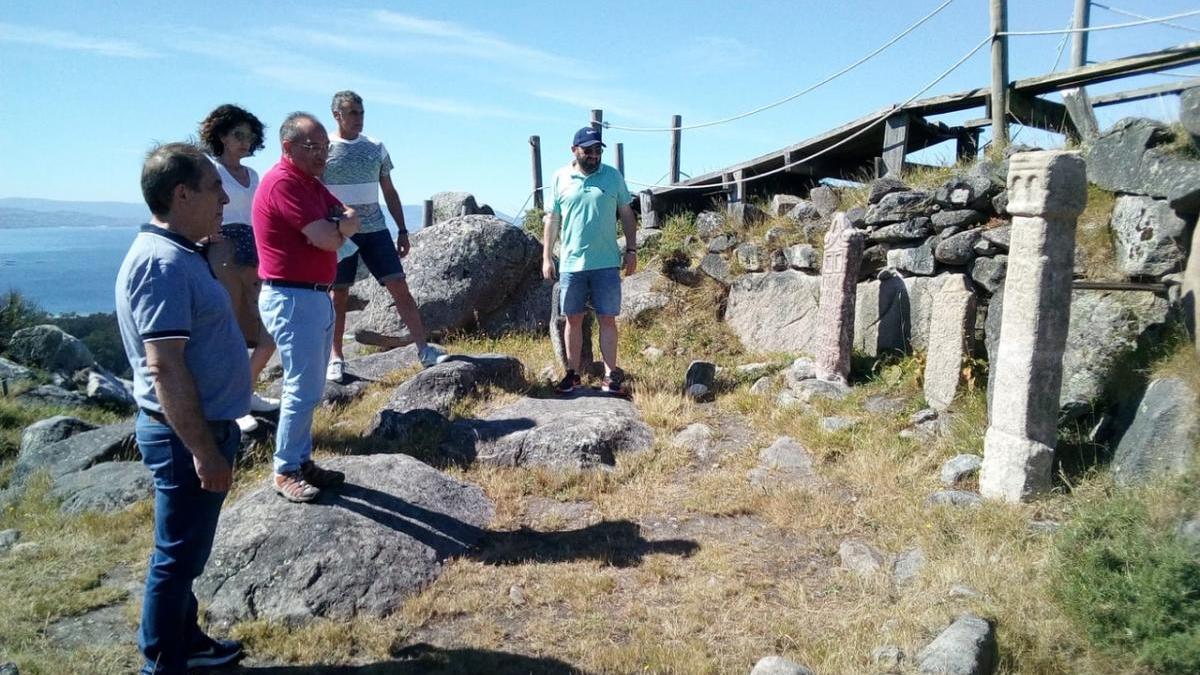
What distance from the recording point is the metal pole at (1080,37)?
7898 millimetres

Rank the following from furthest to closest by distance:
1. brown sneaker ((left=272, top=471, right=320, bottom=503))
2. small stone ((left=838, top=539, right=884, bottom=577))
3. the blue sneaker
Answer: brown sneaker ((left=272, top=471, right=320, bottom=503)) → small stone ((left=838, top=539, right=884, bottom=577)) → the blue sneaker

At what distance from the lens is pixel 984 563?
3.70m

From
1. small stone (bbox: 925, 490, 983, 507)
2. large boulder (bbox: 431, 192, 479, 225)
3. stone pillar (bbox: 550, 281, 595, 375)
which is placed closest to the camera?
small stone (bbox: 925, 490, 983, 507)

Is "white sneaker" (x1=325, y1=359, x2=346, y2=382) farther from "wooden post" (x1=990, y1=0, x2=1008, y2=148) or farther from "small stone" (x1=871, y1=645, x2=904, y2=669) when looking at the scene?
"wooden post" (x1=990, y1=0, x2=1008, y2=148)

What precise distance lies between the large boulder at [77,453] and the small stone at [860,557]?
4.65m

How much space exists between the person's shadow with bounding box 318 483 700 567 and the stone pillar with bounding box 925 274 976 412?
8.01 ft

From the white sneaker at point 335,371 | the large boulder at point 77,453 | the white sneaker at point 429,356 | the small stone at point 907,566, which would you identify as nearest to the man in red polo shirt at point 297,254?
the white sneaker at point 429,356

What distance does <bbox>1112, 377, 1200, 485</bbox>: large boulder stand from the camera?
12.8 feet

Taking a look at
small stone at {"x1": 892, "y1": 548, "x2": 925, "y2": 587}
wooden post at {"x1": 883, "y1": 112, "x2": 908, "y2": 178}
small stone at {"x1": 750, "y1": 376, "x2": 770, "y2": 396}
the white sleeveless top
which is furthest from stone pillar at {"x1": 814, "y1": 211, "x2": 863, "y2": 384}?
the white sleeveless top

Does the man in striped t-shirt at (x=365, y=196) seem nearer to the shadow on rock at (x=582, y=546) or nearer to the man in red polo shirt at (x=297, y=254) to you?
the man in red polo shirt at (x=297, y=254)

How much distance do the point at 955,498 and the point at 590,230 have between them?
2.94 metres

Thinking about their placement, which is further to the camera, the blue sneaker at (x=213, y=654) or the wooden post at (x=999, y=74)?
the wooden post at (x=999, y=74)

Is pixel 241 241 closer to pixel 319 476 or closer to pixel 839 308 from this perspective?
pixel 319 476

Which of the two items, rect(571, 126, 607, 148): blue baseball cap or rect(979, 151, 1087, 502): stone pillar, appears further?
rect(571, 126, 607, 148): blue baseball cap
